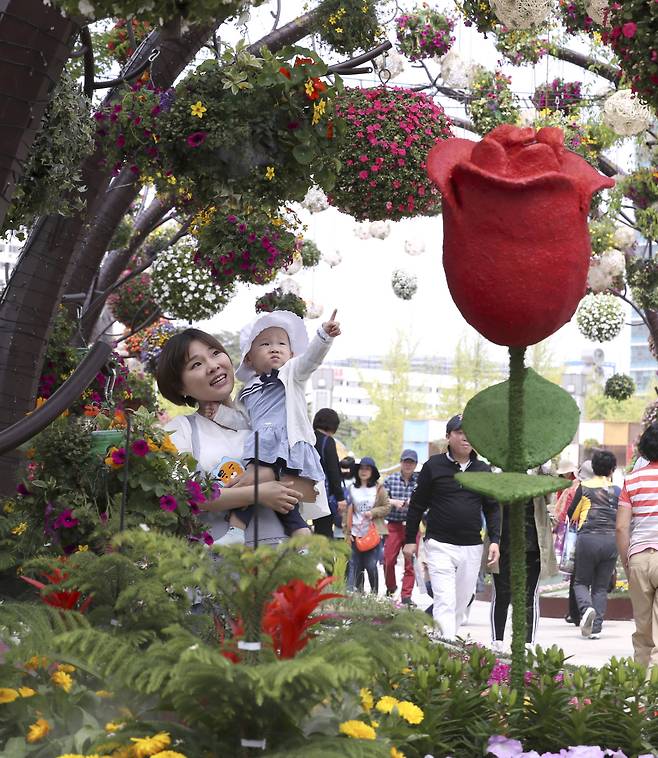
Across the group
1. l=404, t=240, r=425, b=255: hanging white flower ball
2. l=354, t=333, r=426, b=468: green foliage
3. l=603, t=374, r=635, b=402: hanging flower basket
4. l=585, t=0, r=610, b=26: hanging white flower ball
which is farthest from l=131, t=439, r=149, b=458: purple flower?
l=354, t=333, r=426, b=468: green foliage

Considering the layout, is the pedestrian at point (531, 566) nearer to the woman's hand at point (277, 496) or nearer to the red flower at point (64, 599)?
the woman's hand at point (277, 496)

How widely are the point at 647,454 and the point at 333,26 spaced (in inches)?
115

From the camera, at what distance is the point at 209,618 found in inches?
111

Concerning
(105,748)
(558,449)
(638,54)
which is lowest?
(105,748)

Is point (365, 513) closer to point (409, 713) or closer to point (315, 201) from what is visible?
point (315, 201)

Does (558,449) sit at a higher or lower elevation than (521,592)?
higher

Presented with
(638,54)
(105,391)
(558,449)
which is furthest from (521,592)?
(105,391)

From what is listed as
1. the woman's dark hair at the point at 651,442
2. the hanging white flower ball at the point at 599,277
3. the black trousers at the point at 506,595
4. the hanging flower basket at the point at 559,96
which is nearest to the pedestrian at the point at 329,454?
the black trousers at the point at 506,595

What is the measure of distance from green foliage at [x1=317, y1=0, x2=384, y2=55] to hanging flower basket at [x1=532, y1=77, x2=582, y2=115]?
20.1 ft

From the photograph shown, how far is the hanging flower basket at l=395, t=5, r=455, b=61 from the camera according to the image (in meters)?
9.47

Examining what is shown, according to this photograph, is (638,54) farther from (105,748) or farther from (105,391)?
(105,391)

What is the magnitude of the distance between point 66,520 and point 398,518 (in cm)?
839

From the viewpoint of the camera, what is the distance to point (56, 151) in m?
3.67

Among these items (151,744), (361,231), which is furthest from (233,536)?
(361,231)
